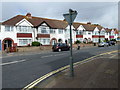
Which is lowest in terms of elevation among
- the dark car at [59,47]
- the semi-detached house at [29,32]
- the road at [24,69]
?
the road at [24,69]

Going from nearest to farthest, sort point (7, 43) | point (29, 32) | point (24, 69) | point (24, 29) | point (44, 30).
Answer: point (24, 69) → point (7, 43) → point (24, 29) → point (29, 32) → point (44, 30)

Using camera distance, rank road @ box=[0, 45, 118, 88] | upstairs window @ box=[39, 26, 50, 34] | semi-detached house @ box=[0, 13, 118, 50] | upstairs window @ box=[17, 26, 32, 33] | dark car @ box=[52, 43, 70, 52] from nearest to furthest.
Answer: road @ box=[0, 45, 118, 88], dark car @ box=[52, 43, 70, 52], semi-detached house @ box=[0, 13, 118, 50], upstairs window @ box=[17, 26, 32, 33], upstairs window @ box=[39, 26, 50, 34]

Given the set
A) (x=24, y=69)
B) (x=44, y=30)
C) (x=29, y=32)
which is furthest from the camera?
(x=44, y=30)

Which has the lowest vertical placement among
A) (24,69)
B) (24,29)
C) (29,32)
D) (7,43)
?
(24,69)

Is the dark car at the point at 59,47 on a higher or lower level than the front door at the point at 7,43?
lower

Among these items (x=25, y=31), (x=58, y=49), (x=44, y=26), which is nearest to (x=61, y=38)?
(x=44, y=26)

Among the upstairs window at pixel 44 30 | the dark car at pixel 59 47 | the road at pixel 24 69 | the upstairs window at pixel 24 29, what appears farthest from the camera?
the upstairs window at pixel 44 30

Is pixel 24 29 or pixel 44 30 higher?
pixel 44 30

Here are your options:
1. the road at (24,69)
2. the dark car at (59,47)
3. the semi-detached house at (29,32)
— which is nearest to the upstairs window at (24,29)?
the semi-detached house at (29,32)

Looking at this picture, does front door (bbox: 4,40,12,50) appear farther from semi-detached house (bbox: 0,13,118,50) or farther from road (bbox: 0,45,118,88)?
road (bbox: 0,45,118,88)

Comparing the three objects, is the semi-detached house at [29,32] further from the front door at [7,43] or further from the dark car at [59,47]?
the dark car at [59,47]

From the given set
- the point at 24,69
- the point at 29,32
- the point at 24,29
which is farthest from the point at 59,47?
the point at 24,69

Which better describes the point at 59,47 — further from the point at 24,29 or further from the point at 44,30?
the point at 44,30

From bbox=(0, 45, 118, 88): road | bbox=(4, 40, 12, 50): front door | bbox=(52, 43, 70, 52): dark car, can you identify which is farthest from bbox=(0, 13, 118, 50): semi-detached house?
bbox=(0, 45, 118, 88): road
